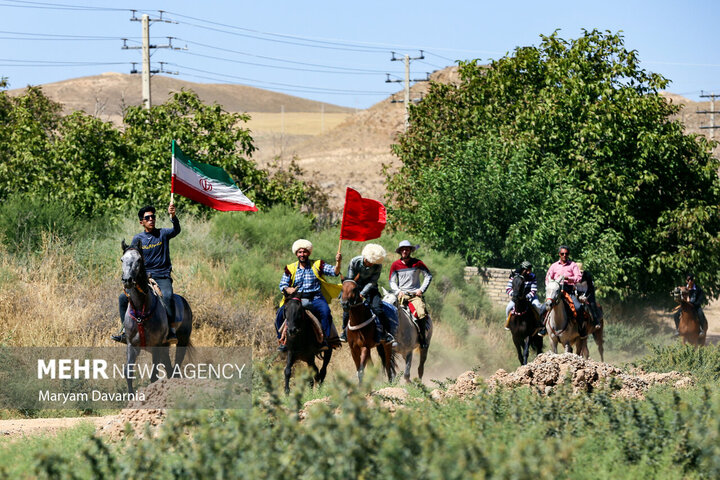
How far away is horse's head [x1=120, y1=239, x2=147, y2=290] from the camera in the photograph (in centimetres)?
1182

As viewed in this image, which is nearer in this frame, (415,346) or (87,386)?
(87,386)

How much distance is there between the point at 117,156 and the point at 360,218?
41.8 feet

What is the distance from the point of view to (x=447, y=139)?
1208 inches

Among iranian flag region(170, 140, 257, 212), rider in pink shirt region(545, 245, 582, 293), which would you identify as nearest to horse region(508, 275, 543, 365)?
rider in pink shirt region(545, 245, 582, 293)

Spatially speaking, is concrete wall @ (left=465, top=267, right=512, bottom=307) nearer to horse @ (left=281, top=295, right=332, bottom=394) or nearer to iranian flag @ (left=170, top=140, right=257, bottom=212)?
iranian flag @ (left=170, top=140, right=257, bottom=212)

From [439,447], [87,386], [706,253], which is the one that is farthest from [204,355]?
[706,253]

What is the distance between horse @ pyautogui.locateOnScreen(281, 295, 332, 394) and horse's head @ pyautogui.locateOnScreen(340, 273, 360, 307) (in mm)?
657

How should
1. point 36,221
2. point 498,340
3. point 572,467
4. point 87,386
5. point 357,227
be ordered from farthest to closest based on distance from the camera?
point 498,340 < point 36,221 < point 357,227 < point 87,386 < point 572,467

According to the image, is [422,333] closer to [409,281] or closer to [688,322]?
[409,281]

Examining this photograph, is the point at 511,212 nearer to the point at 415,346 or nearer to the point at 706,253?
the point at 706,253

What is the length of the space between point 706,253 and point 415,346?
17901mm

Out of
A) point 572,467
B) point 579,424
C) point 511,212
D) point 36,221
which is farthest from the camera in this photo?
point 511,212

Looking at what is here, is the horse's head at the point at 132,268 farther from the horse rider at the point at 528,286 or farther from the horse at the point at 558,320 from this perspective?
the horse at the point at 558,320

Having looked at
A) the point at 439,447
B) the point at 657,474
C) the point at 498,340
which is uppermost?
the point at 439,447
